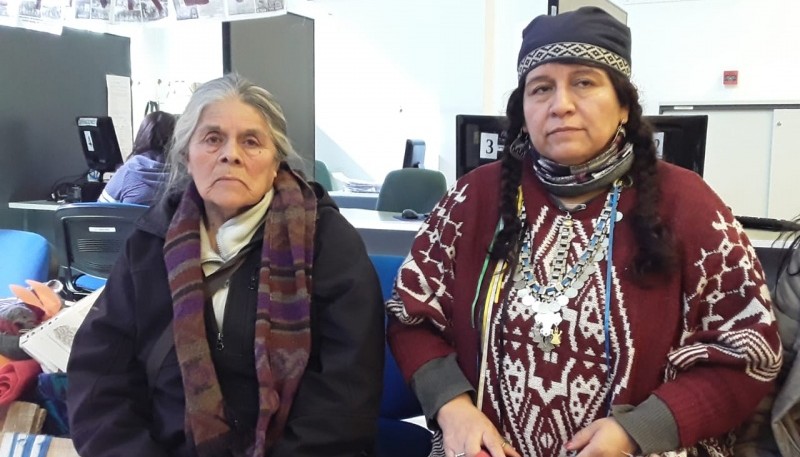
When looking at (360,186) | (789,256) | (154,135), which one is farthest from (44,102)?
(789,256)

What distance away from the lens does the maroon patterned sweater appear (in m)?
1.14

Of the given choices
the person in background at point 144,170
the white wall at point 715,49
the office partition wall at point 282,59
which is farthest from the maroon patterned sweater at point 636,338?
the white wall at point 715,49

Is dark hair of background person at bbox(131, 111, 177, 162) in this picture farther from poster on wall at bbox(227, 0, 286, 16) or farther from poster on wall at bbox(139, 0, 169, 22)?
poster on wall at bbox(139, 0, 169, 22)

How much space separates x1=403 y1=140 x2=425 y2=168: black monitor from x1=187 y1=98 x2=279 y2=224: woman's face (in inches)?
169

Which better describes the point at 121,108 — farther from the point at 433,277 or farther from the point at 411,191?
the point at 433,277

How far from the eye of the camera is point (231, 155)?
1.41m

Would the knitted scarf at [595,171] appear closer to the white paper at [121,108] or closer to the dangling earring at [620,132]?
the dangling earring at [620,132]

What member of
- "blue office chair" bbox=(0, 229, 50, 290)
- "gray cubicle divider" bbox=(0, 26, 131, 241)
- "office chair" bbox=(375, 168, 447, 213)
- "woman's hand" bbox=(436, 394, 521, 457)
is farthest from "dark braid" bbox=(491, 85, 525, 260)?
"gray cubicle divider" bbox=(0, 26, 131, 241)

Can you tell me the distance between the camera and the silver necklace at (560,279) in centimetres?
121

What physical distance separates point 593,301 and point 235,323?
27.2 inches

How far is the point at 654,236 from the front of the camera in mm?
1163

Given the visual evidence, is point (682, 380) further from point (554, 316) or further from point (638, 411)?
point (554, 316)

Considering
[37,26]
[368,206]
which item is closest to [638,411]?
[368,206]

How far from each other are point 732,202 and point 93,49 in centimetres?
514
